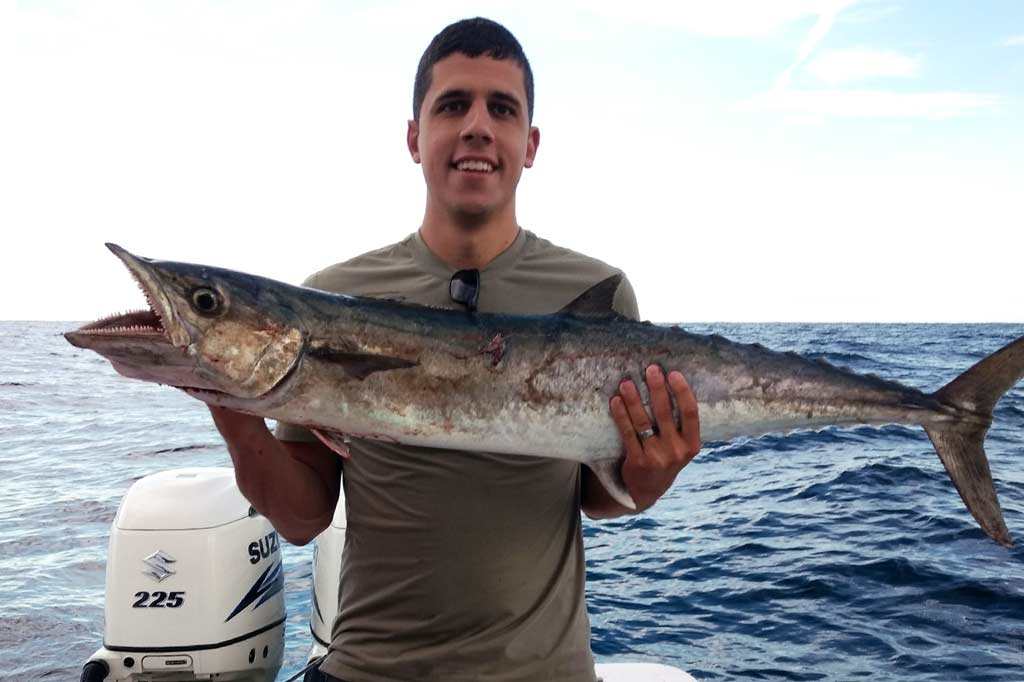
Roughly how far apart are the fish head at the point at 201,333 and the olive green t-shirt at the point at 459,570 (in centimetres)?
50

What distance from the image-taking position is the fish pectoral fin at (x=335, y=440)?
2.69 m

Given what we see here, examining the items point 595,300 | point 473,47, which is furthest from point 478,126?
point 595,300

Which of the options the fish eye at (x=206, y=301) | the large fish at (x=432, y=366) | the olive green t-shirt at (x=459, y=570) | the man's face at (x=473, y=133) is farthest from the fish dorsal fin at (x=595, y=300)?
the fish eye at (x=206, y=301)

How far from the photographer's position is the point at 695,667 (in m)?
6.61

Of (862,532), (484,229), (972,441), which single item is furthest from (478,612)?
(862,532)

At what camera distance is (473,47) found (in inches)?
119

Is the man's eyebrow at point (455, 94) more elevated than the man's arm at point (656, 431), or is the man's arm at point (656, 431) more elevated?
the man's eyebrow at point (455, 94)

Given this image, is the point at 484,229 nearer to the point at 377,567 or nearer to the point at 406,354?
the point at 406,354

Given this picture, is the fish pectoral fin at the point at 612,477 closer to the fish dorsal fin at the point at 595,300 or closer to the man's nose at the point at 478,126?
the fish dorsal fin at the point at 595,300

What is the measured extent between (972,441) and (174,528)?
15.8 ft

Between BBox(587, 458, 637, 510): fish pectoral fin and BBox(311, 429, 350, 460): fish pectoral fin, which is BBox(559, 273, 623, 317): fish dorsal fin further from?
BBox(311, 429, 350, 460): fish pectoral fin

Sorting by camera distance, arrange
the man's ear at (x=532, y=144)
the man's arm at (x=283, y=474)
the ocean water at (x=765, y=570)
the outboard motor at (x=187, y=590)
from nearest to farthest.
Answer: the man's arm at (x=283, y=474), the man's ear at (x=532, y=144), the outboard motor at (x=187, y=590), the ocean water at (x=765, y=570)

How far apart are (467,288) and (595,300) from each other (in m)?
0.52

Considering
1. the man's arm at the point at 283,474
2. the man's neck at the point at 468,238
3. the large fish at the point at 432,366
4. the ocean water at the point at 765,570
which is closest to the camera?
the large fish at the point at 432,366
